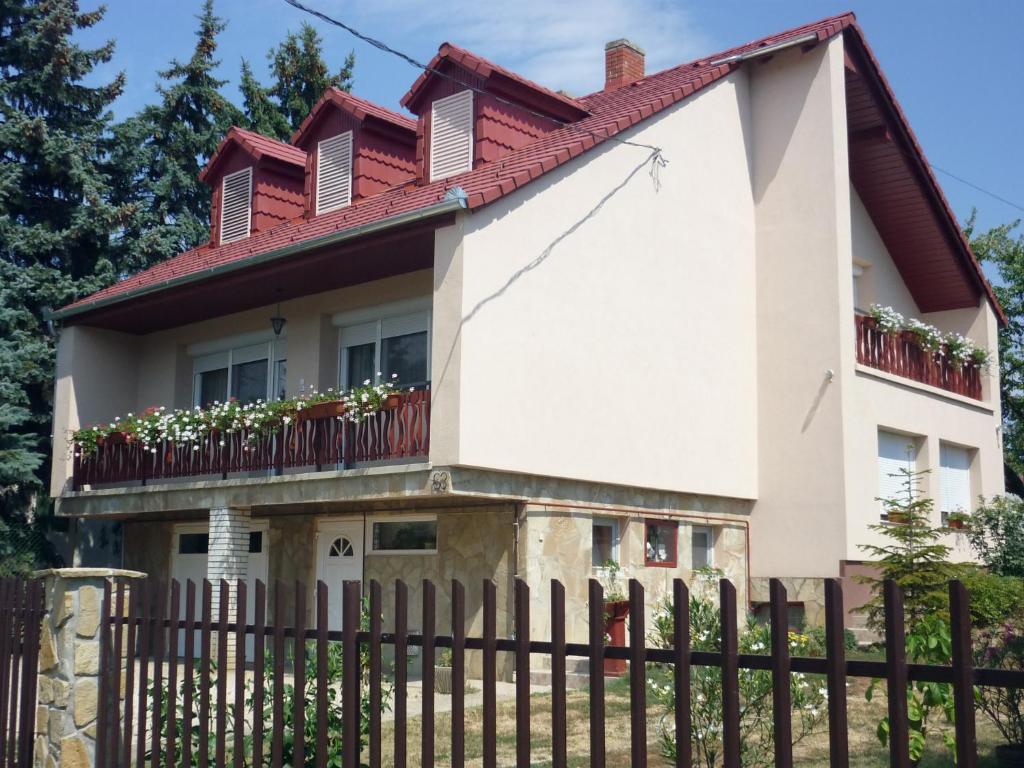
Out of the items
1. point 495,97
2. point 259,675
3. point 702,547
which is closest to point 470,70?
point 495,97

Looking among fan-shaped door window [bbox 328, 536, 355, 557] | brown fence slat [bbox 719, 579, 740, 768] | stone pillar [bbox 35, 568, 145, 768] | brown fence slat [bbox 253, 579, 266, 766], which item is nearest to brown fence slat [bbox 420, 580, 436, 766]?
brown fence slat [bbox 253, 579, 266, 766]

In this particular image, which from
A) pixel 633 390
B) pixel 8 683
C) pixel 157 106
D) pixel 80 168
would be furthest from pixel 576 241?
pixel 157 106

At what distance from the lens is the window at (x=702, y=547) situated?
58.4 feet

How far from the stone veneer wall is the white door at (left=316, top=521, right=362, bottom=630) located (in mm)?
3364

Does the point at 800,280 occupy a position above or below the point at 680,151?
below

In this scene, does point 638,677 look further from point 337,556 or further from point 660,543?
point 337,556

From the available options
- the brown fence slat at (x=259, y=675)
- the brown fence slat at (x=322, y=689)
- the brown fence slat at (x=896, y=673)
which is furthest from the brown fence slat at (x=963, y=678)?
the brown fence slat at (x=259, y=675)

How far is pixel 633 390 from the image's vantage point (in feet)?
54.2

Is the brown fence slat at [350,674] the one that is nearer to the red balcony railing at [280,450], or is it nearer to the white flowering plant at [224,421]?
the red balcony railing at [280,450]

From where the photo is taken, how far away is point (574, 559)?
15.6 meters

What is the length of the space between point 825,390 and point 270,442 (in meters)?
8.35

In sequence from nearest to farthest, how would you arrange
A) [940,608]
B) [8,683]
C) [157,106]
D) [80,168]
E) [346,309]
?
[8,683] → [940,608] → [346,309] → [80,168] → [157,106]

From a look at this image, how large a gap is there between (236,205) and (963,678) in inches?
770

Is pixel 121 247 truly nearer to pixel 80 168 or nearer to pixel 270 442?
pixel 80 168
